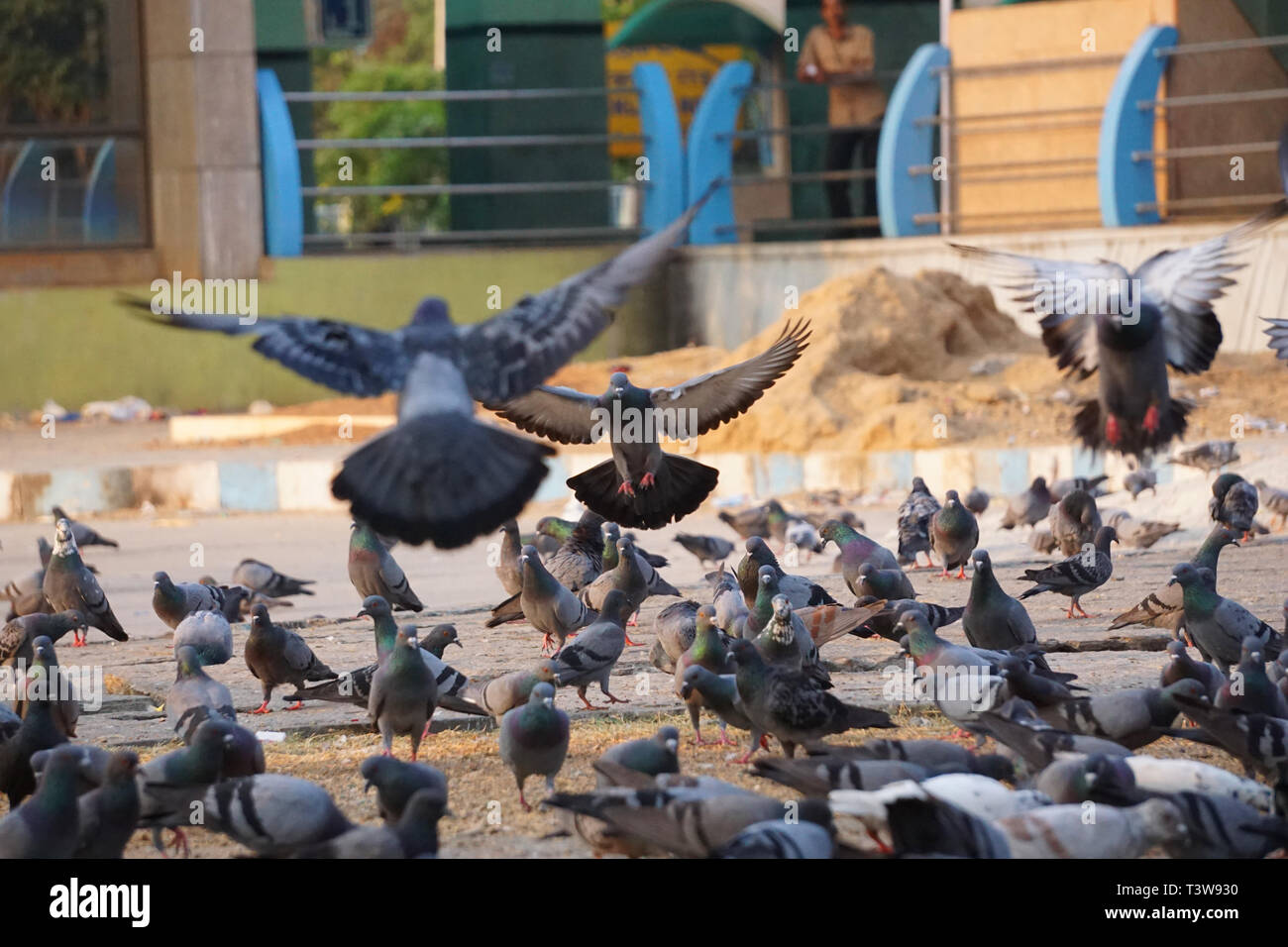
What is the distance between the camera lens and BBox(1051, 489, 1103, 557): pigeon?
8523 mm

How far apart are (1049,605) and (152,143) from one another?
11122 millimetres

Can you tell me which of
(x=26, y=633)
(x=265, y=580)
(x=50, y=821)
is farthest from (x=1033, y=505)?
(x=50, y=821)

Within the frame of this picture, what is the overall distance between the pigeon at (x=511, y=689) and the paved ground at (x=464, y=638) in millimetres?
186

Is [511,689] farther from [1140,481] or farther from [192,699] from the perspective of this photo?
[1140,481]

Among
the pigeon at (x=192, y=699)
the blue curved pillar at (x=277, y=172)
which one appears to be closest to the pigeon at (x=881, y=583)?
the pigeon at (x=192, y=699)

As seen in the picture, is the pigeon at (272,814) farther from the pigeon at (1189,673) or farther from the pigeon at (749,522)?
the pigeon at (749,522)

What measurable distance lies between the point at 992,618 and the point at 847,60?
1121cm

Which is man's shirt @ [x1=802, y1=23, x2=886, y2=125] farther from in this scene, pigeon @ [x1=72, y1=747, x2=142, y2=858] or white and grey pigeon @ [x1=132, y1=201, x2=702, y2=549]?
pigeon @ [x1=72, y1=747, x2=142, y2=858]

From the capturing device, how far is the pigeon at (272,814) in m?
4.41

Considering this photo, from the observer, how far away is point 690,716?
5.77 m

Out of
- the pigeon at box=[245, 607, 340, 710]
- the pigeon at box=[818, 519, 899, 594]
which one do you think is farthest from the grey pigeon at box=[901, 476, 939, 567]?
the pigeon at box=[245, 607, 340, 710]

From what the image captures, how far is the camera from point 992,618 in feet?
20.0

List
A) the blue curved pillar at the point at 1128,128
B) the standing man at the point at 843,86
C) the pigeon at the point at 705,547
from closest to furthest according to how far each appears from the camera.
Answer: the pigeon at the point at 705,547 < the blue curved pillar at the point at 1128,128 < the standing man at the point at 843,86

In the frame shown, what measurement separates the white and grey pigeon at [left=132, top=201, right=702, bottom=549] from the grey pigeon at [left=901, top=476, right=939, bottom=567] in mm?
3239
